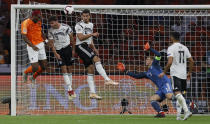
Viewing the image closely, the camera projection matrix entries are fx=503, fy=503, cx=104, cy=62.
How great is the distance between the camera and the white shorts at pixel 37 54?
35.6 feet

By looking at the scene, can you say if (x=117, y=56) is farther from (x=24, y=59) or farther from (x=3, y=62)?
(x=3, y=62)

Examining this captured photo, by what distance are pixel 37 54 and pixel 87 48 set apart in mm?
1225

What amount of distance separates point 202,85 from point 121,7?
319cm

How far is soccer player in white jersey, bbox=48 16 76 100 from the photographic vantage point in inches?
415

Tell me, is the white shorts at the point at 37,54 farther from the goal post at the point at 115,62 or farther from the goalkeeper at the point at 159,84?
the goalkeeper at the point at 159,84

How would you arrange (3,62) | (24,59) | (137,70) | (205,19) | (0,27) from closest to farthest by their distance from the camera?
(24,59) < (137,70) < (205,19) < (3,62) < (0,27)

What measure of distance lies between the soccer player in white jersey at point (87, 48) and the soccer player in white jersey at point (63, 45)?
34 centimetres

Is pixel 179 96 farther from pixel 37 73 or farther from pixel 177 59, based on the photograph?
pixel 37 73

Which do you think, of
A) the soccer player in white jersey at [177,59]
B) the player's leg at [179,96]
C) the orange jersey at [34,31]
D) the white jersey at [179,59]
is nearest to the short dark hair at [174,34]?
the soccer player in white jersey at [177,59]

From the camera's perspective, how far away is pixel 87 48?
10.4 m

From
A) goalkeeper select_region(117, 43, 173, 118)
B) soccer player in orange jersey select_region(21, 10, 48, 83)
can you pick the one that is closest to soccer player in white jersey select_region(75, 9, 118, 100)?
goalkeeper select_region(117, 43, 173, 118)

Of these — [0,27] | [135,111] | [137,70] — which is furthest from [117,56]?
[0,27]

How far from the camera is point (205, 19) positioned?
13.0m

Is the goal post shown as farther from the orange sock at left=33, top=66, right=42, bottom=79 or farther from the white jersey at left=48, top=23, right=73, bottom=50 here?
the white jersey at left=48, top=23, right=73, bottom=50
